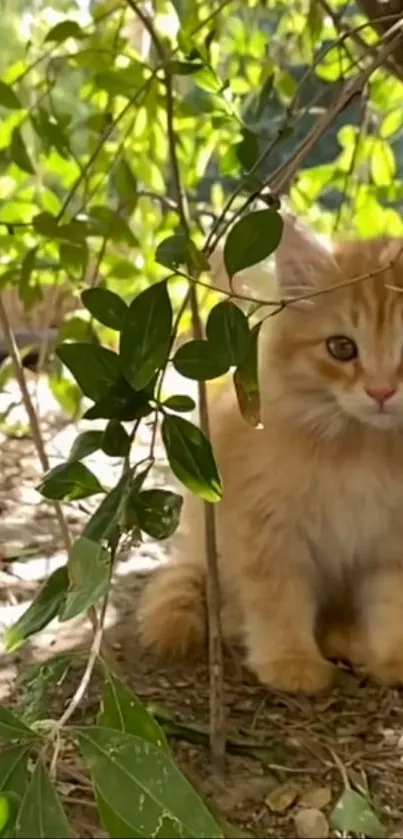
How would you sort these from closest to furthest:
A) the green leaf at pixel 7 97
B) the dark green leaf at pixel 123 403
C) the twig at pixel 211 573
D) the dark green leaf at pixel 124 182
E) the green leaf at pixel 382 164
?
the dark green leaf at pixel 123 403, the twig at pixel 211 573, the green leaf at pixel 7 97, the dark green leaf at pixel 124 182, the green leaf at pixel 382 164

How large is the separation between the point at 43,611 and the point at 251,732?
36 centimetres

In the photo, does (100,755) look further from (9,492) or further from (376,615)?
(9,492)

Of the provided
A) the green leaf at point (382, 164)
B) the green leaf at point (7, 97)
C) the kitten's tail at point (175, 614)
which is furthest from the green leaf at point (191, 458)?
the green leaf at point (382, 164)

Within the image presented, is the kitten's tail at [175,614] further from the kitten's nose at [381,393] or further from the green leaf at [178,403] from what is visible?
the green leaf at [178,403]

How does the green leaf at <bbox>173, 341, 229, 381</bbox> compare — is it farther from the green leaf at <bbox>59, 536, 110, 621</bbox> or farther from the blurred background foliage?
the blurred background foliage

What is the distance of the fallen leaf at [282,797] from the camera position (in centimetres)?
95

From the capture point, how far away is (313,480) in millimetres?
1257

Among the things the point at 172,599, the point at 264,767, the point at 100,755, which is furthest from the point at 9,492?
the point at 100,755

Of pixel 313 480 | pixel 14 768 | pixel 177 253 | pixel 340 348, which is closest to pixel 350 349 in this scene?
pixel 340 348

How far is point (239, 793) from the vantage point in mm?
979

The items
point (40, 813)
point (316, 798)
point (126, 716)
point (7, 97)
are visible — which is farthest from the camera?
point (7, 97)

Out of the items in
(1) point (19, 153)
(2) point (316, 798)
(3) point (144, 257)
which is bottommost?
(2) point (316, 798)

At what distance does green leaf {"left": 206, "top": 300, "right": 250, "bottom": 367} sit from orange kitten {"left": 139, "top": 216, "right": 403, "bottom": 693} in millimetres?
399

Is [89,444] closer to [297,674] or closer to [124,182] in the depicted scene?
[297,674]
